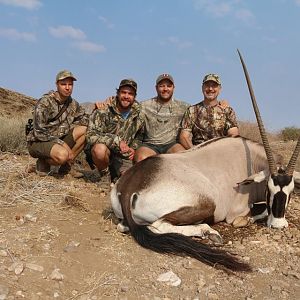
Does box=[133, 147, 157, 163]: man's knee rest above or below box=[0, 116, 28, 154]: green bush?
above

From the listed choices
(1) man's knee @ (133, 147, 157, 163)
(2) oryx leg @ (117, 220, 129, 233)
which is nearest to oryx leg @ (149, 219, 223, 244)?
(2) oryx leg @ (117, 220, 129, 233)

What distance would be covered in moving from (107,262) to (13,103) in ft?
40.9

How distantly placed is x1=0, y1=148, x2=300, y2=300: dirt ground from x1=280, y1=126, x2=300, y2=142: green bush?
1221 centimetres

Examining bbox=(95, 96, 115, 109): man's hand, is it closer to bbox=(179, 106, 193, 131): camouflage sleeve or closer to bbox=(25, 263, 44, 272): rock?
bbox=(179, 106, 193, 131): camouflage sleeve

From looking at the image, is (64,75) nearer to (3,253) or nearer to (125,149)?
(125,149)

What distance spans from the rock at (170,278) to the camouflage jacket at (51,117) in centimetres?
333

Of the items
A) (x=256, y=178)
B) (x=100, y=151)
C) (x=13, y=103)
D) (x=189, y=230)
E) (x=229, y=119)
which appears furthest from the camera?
(x=13, y=103)

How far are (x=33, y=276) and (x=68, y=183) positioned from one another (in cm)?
303

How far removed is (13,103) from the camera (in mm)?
14875

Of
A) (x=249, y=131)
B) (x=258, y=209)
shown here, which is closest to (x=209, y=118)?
(x=258, y=209)

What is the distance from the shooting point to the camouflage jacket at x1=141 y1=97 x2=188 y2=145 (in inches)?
243

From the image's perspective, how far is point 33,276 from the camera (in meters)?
2.99

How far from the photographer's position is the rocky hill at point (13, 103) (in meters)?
14.2

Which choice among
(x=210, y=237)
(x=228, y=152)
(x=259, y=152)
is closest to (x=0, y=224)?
(x=210, y=237)
